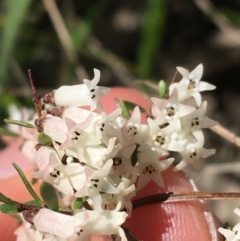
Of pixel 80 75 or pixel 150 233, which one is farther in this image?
pixel 80 75

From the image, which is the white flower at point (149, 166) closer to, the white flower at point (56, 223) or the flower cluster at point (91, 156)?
the flower cluster at point (91, 156)

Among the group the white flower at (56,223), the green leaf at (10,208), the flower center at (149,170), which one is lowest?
the white flower at (56,223)

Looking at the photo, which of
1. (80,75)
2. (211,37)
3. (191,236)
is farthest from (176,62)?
(191,236)

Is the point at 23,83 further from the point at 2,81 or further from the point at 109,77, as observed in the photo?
the point at 109,77

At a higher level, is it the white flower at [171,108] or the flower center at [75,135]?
the white flower at [171,108]

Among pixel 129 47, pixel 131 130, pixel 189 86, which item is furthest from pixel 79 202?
pixel 129 47

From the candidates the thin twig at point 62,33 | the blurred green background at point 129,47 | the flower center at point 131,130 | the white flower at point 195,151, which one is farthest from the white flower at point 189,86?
the thin twig at point 62,33
